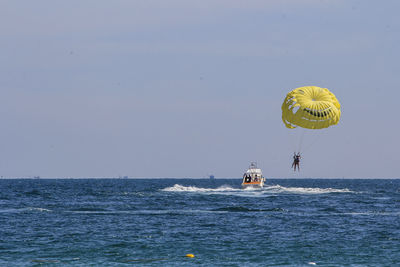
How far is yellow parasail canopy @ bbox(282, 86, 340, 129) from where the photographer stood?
64250mm

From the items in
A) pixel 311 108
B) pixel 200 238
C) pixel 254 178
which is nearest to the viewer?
pixel 200 238

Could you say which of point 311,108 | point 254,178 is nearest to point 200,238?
point 311,108

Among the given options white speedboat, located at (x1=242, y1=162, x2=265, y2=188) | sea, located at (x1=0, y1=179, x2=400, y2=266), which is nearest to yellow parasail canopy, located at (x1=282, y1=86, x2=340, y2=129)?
sea, located at (x1=0, y1=179, x2=400, y2=266)

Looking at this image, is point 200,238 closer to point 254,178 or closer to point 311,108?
point 311,108

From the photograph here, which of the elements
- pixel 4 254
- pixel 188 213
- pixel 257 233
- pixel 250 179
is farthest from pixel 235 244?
pixel 250 179

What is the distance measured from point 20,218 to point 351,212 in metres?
29.1

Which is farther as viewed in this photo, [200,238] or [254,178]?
[254,178]

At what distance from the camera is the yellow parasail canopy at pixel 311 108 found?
6425 cm

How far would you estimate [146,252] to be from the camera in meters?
34.8

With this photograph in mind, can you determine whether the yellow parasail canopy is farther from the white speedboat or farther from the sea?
the white speedboat

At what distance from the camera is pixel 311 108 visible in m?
63.8

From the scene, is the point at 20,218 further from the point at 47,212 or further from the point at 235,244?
the point at 235,244

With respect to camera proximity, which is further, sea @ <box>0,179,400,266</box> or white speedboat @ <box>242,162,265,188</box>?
white speedboat @ <box>242,162,265,188</box>

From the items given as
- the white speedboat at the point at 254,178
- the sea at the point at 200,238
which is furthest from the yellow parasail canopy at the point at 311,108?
the white speedboat at the point at 254,178
